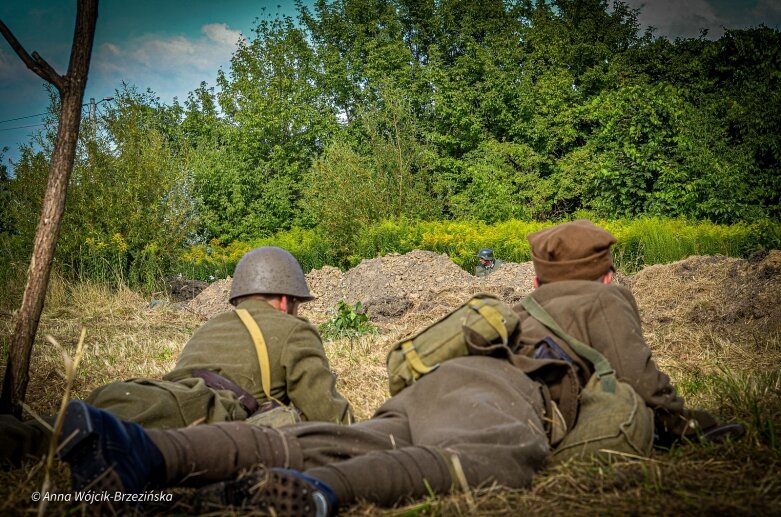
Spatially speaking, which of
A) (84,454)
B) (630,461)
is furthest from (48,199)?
(630,461)

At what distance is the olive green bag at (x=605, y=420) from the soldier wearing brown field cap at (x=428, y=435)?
0.34ft

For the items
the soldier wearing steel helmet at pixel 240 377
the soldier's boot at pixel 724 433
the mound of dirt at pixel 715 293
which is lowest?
the mound of dirt at pixel 715 293

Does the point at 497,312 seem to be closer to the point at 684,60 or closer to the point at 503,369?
the point at 503,369

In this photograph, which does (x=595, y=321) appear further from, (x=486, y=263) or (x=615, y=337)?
(x=486, y=263)

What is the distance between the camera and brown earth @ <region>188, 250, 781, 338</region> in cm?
884

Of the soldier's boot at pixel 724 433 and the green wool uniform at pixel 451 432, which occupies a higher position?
the green wool uniform at pixel 451 432

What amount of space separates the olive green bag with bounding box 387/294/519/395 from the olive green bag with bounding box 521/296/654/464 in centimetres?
39

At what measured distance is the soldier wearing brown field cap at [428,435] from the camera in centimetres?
252

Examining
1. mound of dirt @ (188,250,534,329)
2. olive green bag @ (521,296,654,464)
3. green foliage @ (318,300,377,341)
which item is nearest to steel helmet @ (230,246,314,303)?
olive green bag @ (521,296,654,464)

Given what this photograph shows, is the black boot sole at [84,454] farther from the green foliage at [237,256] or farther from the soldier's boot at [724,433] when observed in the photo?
the green foliage at [237,256]

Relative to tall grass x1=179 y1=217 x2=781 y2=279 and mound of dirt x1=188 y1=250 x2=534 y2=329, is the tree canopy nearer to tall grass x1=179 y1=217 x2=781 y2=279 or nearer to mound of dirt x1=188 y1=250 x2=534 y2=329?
tall grass x1=179 y1=217 x2=781 y2=279

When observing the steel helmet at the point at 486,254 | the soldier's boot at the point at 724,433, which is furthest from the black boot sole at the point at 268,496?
the steel helmet at the point at 486,254

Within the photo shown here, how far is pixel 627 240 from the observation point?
16734 millimetres

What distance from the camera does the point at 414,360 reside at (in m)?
3.50
